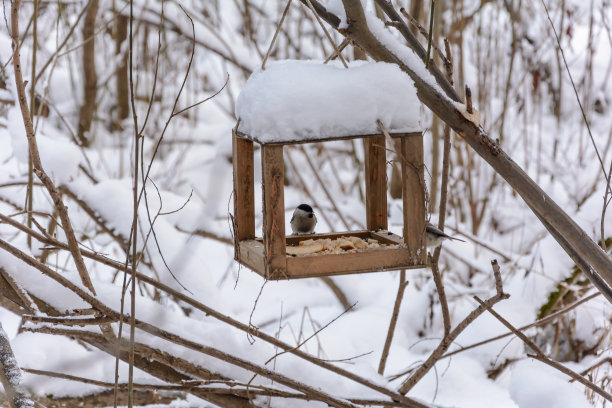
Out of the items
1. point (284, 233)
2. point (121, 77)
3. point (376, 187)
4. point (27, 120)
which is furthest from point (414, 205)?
point (121, 77)

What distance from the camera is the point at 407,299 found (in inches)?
162

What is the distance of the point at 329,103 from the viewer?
1680 millimetres

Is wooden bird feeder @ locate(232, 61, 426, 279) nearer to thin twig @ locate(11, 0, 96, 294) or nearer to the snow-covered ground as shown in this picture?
the snow-covered ground

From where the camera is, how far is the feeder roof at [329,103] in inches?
65.5

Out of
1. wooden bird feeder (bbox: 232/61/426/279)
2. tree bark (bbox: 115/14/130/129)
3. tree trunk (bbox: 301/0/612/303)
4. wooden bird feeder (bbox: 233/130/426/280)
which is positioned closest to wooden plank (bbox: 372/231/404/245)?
wooden bird feeder (bbox: 233/130/426/280)

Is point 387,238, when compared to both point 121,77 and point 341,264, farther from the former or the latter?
point 121,77

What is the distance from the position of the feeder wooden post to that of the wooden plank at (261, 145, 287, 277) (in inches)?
13.0

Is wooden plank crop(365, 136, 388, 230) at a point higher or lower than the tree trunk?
higher

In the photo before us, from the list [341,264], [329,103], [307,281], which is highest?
[307,281]

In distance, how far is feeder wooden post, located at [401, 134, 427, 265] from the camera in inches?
71.3

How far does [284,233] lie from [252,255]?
0.65 ft

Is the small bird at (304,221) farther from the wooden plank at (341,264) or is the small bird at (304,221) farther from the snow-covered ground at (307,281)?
the wooden plank at (341,264)

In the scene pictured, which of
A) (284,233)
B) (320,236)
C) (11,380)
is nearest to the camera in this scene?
(11,380)

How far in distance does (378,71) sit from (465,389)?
1.99 metres
